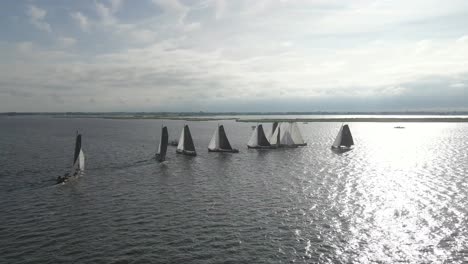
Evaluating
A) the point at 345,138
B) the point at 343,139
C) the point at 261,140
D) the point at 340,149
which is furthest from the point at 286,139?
the point at 345,138

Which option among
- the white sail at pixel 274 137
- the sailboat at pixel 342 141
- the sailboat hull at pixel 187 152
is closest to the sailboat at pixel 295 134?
the white sail at pixel 274 137

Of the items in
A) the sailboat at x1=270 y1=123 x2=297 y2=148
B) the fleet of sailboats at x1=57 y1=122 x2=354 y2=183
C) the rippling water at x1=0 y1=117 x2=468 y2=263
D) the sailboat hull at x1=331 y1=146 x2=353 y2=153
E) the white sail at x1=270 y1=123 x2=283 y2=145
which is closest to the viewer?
the rippling water at x1=0 y1=117 x2=468 y2=263

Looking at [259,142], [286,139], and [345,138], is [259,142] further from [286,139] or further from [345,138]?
[345,138]

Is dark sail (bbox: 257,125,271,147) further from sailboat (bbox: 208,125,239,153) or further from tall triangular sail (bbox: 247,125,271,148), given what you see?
sailboat (bbox: 208,125,239,153)

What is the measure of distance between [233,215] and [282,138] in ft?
225

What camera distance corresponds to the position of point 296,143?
103875mm

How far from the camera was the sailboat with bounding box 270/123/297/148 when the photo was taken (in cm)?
10012

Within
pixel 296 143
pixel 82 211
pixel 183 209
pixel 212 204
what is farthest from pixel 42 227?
pixel 296 143

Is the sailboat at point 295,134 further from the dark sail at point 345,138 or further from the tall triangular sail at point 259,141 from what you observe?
the dark sail at point 345,138

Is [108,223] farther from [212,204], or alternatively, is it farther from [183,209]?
[212,204]

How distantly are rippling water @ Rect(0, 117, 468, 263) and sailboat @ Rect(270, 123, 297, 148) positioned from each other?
36.7 metres

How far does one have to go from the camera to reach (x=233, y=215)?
3416cm

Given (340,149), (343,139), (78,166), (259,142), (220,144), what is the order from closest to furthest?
1. (78,166)
2. (220,144)
3. (259,142)
4. (340,149)
5. (343,139)

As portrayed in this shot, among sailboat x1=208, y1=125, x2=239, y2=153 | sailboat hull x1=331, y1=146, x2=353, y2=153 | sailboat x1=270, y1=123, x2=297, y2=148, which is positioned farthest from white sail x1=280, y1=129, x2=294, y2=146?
sailboat x1=208, y1=125, x2=239, y2=153
